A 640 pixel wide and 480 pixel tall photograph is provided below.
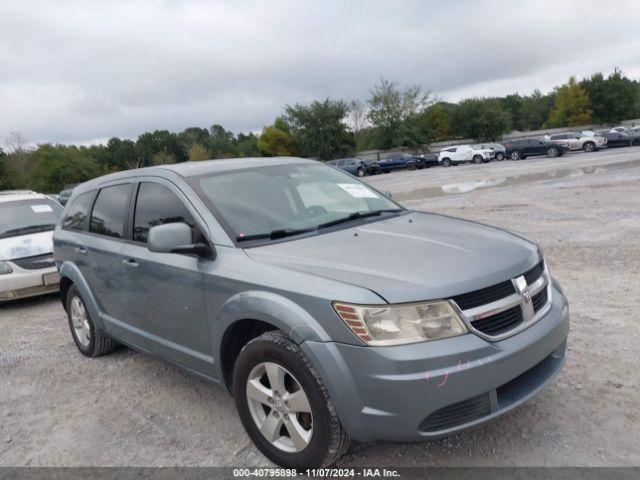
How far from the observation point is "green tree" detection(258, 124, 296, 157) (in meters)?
60.9

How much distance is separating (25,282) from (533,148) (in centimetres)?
3441

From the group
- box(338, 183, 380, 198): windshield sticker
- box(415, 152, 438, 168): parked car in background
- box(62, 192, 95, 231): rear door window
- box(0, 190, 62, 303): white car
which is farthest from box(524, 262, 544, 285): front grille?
box(415, 152, 438, 168): parked car in background

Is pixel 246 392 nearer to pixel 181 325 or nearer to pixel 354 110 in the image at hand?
pixel 181 325

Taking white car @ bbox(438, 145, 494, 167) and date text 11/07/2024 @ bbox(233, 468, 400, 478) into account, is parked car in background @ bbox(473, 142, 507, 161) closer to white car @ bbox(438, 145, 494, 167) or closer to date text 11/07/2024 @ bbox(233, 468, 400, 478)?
white car @ bbox(438, 145, 494, 167)

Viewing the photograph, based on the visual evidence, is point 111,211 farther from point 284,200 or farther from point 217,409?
point 217,409

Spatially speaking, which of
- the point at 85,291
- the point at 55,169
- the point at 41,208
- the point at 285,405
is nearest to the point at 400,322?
the point at 285,405

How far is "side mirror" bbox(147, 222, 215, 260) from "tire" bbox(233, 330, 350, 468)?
684mm

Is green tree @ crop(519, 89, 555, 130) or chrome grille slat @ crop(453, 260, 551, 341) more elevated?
green tree @ crop(519, 89, 555, 130)

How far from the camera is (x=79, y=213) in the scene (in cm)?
500

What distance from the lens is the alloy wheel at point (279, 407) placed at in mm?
2728

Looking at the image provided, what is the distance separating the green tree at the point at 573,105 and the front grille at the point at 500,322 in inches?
2652

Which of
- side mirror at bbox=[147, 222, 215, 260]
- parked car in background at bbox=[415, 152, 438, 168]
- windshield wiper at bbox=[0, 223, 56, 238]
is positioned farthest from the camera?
parked car in background at bbox=[415, 152, 438, 168]

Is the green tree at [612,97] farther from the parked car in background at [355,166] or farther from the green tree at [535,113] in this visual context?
the parked car in background at [355,166]

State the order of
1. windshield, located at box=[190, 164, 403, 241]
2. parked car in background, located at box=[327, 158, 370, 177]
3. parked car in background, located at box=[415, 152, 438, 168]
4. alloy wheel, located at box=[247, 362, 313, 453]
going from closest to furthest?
1. alloy wheel, located at box=[247, 362, 313, 453]
2. windshield, located at box=[190, 164, 403, 241]
3. parked car in background, located at box=[327, 158, 370, 177]
4. parked car in background, located at box=[415, 152, 438, 168]
